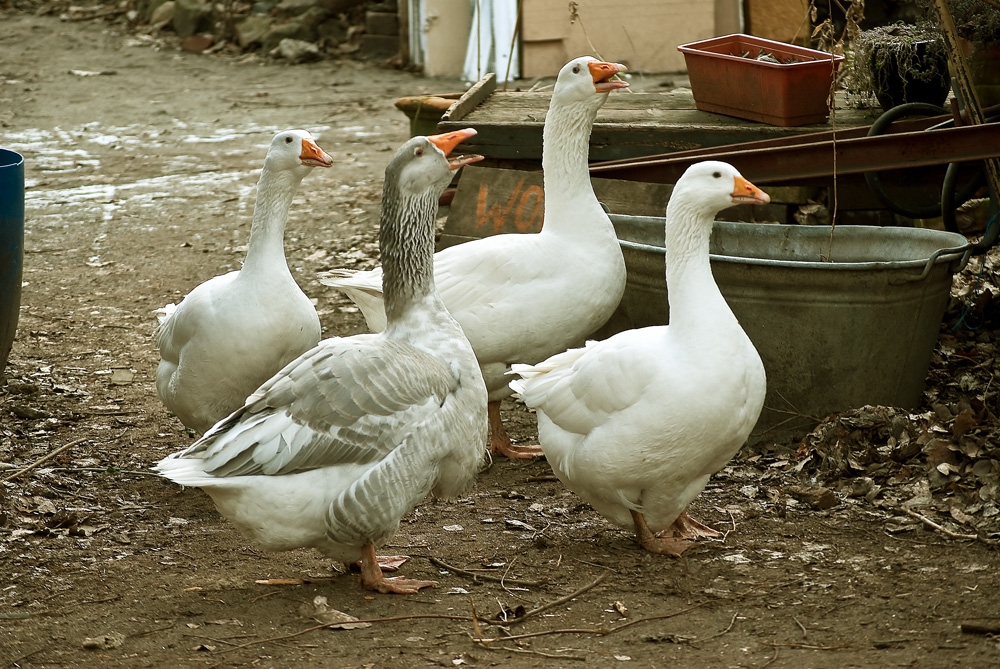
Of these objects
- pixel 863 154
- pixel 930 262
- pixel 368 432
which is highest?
pixel 863 154

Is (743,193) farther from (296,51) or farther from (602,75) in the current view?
(296,51)

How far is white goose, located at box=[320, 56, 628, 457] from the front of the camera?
181 inches

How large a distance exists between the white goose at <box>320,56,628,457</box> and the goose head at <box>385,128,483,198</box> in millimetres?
964

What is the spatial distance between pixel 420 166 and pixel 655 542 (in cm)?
160

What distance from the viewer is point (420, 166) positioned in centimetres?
371

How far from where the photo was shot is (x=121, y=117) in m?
A: 11.7

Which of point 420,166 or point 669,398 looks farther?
point 420,166

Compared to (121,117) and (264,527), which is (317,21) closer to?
(121,117)

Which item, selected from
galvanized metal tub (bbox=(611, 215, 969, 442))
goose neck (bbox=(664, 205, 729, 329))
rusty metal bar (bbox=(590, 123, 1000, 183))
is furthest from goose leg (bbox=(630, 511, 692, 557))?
rusty metal bar (bbox=(590, 123, 1000, 183))

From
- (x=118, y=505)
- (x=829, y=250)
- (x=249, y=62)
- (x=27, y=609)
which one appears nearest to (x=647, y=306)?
(x=829, y=250)

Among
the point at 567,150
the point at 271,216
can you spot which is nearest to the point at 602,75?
the point at 567,150

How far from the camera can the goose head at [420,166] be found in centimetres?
370

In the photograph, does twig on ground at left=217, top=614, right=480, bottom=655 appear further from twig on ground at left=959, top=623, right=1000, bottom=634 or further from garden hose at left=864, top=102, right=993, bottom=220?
garden hose at left=864, top=102, right=993, bottom=220

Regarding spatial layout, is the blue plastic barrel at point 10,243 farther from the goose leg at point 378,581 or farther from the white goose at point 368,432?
the goose leg at point 378,581
